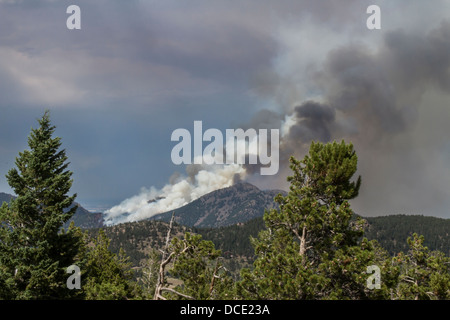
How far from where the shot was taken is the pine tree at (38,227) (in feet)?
92.8

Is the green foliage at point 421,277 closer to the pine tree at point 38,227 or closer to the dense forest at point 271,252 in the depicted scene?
the dense forest at point 271,252

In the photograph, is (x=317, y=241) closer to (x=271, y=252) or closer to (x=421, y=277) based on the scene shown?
(x=271, y=252)

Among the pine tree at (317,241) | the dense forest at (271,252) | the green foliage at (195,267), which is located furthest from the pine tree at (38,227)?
the pine tree at (317,241)

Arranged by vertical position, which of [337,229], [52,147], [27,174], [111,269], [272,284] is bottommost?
[111,269]

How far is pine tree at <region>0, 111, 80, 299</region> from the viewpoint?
28.3 m

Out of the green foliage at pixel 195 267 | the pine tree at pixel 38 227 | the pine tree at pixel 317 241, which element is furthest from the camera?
the pine tree at pixel 38 227

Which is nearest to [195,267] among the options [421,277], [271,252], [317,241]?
[271,252]

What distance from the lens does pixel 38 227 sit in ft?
97.8

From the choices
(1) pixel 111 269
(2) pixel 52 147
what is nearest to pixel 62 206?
(2) pixel 52 147

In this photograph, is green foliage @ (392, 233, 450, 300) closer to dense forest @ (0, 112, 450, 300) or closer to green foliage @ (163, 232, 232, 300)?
dense forest @ (0, 112, 450, 300)

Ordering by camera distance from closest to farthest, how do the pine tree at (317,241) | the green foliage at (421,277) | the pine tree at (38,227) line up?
1. the pine tree at (317,241)
2. the green foliage at (421,277)
3. the pine tree at (38,227)

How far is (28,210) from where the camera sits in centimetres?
2944
